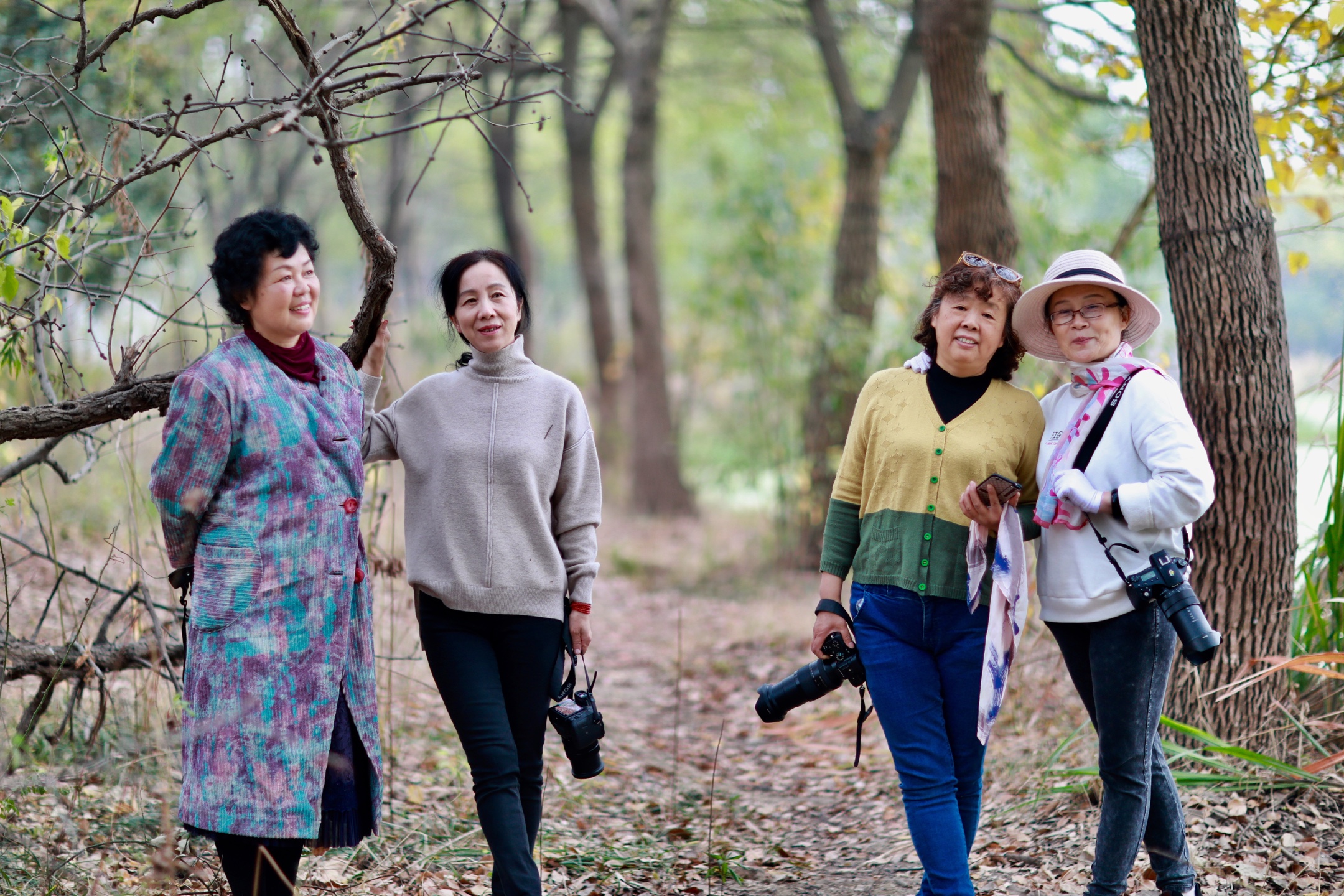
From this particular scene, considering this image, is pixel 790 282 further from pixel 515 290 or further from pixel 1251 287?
pixel 515 290

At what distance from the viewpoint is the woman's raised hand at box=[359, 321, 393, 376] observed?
3.16 metres

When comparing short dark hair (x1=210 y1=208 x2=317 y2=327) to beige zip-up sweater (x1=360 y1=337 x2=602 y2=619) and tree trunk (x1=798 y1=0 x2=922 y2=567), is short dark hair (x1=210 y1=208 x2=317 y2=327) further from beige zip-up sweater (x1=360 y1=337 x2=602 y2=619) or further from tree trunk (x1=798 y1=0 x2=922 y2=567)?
tree trunk (x1=798 y1=0 x2=922 y2=567)

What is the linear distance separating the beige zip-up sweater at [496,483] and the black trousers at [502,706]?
2.8 inches

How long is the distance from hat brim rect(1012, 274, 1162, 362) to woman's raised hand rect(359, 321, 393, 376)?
A: 1.77m

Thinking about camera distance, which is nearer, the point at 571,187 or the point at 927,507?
the point at 927,507

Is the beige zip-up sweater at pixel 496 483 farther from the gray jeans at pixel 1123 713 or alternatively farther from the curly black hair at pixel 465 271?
the gray jeans at pixel 1123 713

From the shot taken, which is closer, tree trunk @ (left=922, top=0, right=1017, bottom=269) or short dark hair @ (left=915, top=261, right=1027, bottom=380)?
short dark hair @ (left=915, top=261, right=1027, bottom=380)

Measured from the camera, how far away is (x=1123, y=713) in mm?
2799

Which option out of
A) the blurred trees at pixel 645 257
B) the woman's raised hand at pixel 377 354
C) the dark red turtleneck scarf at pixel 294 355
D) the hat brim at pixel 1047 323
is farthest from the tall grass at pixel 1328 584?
the blurred trees at pixel 645 257

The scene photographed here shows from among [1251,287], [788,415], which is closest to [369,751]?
[1251,287]

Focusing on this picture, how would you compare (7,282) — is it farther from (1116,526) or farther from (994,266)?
(1116,526)

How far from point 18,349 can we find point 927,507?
8.70 feet

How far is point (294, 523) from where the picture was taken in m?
2.57

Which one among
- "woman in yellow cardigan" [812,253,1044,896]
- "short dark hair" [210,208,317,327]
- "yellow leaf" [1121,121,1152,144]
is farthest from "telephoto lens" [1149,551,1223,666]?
"yellow leaf" [1121,121,1152,144]
